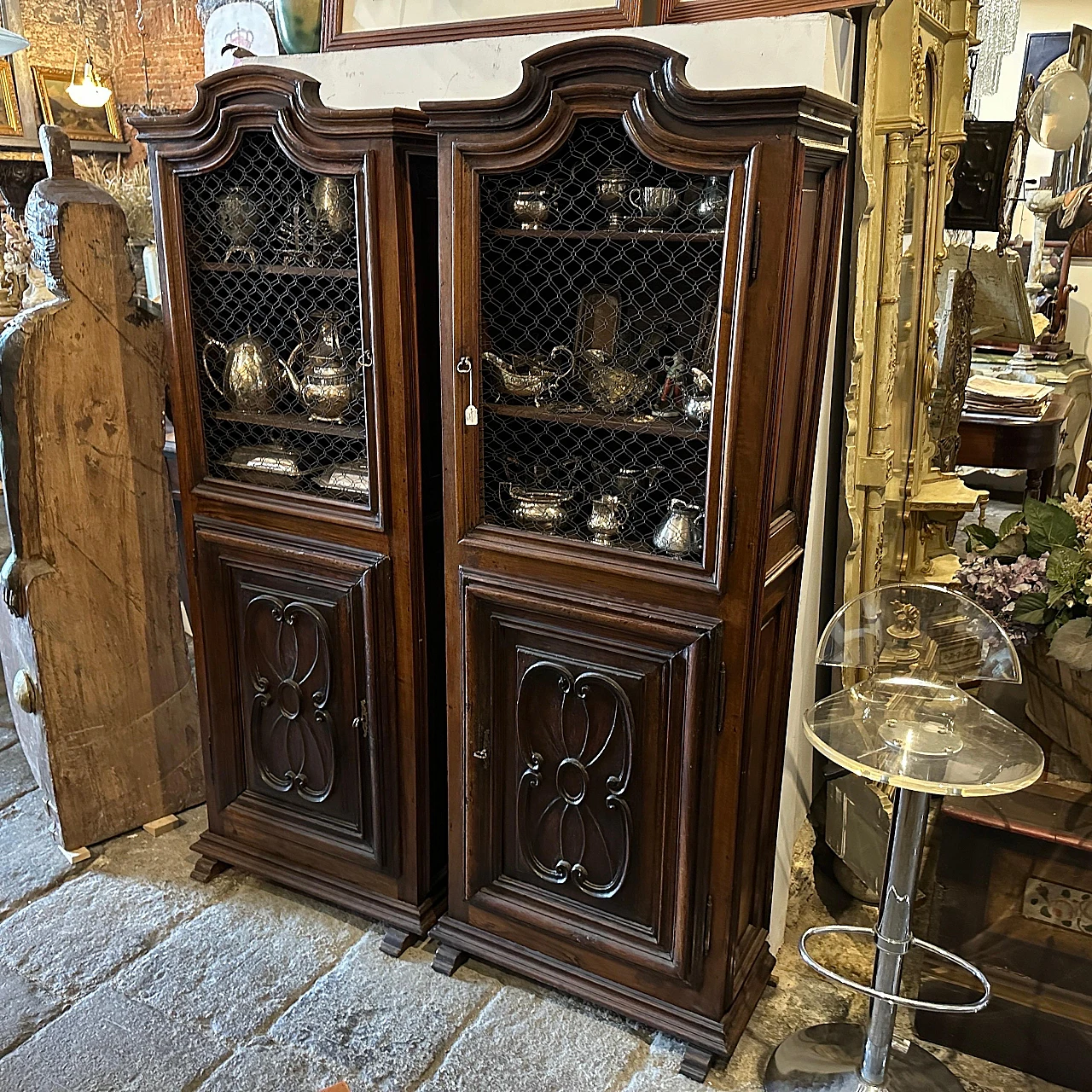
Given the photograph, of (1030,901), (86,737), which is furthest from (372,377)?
(1030,901)

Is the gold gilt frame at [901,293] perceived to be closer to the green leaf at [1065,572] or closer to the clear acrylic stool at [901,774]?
the green leaf at [1065,572]

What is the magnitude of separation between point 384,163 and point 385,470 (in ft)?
1.93

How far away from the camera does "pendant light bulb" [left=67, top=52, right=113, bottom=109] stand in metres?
8.10

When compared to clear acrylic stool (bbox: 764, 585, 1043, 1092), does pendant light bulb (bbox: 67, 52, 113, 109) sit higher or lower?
higher

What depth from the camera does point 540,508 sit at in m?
1.99

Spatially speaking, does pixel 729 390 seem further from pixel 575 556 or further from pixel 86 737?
pixel 86 737

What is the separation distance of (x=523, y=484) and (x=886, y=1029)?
1.22 meters

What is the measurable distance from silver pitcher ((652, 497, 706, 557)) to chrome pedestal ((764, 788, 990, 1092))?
56 centimetres

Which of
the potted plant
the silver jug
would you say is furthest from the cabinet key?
the potted plant

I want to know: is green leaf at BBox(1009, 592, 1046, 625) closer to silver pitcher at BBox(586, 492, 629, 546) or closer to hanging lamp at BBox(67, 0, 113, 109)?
silver pitcher at BBox(586, 492, 629, 546)

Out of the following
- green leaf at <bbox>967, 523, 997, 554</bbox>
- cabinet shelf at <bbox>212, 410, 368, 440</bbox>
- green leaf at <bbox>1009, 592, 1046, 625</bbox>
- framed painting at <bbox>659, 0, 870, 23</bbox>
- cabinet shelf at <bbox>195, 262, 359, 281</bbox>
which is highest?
framed painting at <bbox>659, 0, 870, 23</bbox>

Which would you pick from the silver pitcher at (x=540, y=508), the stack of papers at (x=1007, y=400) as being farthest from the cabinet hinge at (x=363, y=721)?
the stack of papers at (x=1007, y=400)

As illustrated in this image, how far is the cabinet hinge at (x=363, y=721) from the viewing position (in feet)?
7.43

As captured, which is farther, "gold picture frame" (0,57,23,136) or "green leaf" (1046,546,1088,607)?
"gold picture frame" (0,57,23,136)
